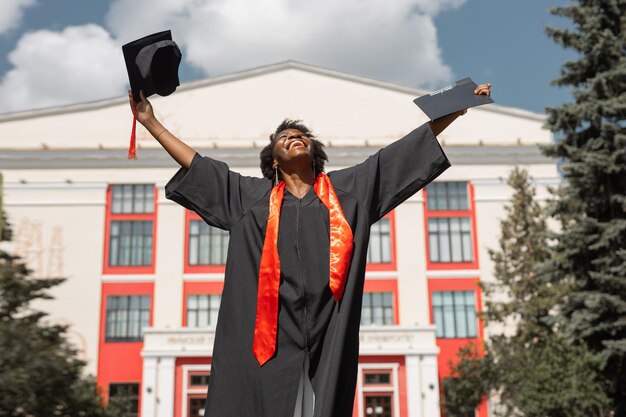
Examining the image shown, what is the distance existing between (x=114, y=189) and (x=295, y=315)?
30.0m

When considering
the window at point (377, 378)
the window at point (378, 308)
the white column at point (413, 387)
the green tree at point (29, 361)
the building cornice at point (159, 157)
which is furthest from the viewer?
Result: the building cornice at point (159, 157)

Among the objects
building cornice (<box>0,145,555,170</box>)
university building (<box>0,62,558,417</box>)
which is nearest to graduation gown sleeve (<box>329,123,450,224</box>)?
university building (<box>0,62,558,417</box>)

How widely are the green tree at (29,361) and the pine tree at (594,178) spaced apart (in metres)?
10.3

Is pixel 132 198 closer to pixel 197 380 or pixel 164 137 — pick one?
pixel 197 380

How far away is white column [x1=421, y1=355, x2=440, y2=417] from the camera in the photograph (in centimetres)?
2706

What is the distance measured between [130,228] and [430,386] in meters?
13.9

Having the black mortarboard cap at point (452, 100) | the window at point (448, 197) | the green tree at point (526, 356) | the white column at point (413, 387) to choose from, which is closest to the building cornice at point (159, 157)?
the window at point (448, 197)

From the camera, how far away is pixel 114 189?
31.6 m

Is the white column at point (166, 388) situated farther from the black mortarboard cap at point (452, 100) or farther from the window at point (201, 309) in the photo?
the black mortarboard cap at point (452, 100)

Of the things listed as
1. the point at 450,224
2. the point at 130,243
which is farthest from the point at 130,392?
the point at 450,224

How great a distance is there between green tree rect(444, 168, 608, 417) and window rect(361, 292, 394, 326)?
403 centimetres

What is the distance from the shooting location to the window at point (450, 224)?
3086cm

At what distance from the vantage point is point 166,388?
1073 inches

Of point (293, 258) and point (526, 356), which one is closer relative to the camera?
point (293, 258)
